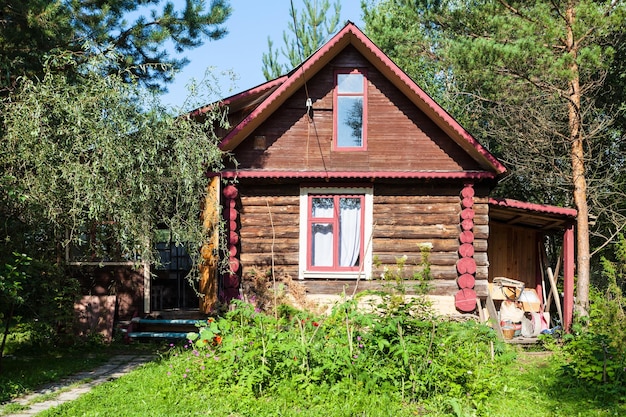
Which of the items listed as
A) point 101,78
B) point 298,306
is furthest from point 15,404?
point 298,306

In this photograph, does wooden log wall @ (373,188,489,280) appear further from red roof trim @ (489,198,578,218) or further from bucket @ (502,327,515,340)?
bucket @ (502,327,515,340)

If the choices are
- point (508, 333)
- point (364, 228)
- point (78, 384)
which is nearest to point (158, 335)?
point (78, 384)

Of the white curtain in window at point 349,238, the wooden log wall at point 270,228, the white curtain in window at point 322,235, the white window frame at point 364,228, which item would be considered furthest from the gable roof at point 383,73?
the white curtain in window at point 349,238

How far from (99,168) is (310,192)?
5566 mm

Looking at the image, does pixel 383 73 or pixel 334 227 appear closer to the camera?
pixel 334 227

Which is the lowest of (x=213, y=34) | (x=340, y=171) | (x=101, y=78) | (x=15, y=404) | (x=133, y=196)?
(x=15, y=404)

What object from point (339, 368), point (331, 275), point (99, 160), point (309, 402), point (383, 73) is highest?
point (383, 73)

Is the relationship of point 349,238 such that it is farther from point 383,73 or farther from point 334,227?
point 383,73

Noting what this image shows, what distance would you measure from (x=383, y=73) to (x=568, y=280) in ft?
22.1

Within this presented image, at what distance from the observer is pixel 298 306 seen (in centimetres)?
1265

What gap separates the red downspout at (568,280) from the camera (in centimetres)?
1404

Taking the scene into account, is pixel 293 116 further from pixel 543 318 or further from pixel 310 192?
pixel 543 318

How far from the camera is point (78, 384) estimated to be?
930 cm

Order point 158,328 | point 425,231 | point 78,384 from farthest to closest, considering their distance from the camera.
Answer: point 158,328 → point 425,231 → point 78,384
